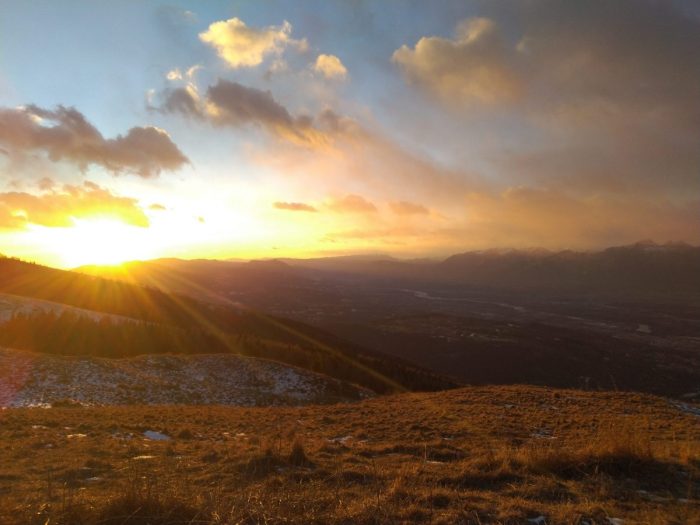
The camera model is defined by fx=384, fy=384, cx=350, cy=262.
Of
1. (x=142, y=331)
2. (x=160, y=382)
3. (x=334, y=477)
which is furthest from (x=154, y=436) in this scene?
(x=142, y=331)

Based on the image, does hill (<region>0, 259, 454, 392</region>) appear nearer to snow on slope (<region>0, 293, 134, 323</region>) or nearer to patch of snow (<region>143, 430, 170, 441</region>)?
snow on slope (<region>0, 293, 134, 323</region>)

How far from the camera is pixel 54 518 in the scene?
4.45 metres

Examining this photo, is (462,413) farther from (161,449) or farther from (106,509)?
(106,509)

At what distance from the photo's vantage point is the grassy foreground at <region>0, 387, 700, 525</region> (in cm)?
501

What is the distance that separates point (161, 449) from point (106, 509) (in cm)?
622

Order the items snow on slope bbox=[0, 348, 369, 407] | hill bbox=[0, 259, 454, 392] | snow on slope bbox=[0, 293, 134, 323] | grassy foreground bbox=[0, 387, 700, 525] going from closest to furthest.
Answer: grassy foreground bbox=[0, 387, 700, 525]
snow on slope bbox=[0, 348, 369, 407]
hill bbox=[0, 259, 454, 392]
snow on slope bbox=[0, 293, 134, 323]

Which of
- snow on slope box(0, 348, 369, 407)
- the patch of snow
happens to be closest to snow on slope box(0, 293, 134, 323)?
snow on slope box(0, 348, 369, 407)

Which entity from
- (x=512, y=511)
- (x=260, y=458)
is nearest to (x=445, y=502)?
(x=512, y=511)

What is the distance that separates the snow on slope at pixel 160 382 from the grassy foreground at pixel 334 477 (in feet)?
27.7

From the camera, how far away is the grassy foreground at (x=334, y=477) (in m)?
5.01

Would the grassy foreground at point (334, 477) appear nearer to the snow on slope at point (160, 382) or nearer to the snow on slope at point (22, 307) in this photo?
the snow on slope at point (160, 382)

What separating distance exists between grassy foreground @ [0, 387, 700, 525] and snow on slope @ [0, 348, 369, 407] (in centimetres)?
844

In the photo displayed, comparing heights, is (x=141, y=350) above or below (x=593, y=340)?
above

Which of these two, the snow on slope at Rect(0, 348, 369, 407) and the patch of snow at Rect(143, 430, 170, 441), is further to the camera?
the snow on slope at Rect(0, 348, 369, 407)
